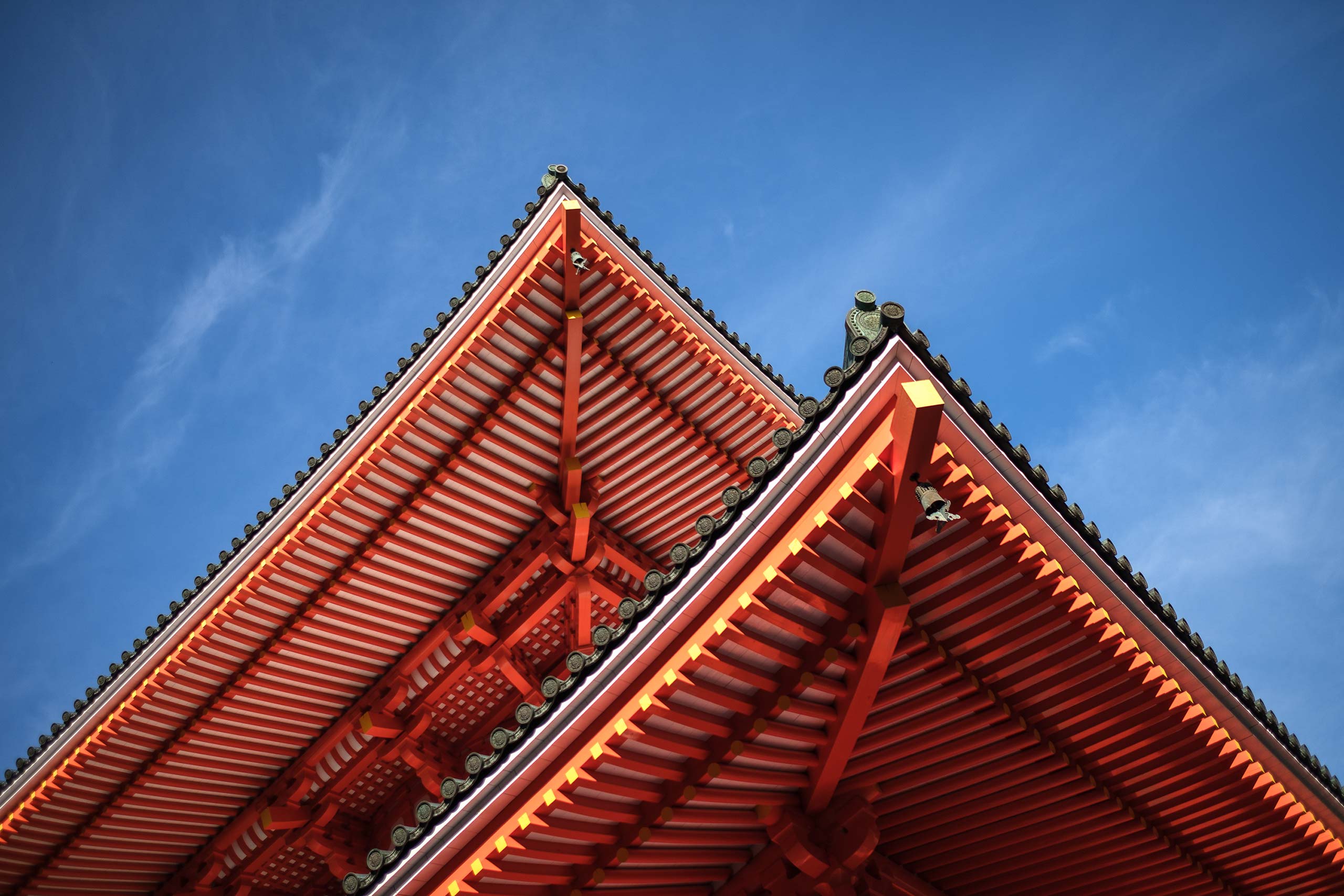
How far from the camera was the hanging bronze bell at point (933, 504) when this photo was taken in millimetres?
5910

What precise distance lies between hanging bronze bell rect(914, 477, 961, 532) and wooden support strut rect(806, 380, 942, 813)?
0.14 meters

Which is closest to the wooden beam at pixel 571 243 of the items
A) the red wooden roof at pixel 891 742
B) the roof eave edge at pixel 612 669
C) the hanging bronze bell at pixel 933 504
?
the roof eave edge at pixel 612 669

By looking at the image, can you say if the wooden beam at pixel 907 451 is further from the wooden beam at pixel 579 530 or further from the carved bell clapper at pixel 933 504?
the wooden beam at pixel 579 530

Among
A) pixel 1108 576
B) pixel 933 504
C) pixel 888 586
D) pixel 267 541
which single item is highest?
pixel 267 541

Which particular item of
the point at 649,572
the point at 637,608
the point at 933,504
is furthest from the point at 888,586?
the point at 649,572

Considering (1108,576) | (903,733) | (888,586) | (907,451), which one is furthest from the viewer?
(903,733)

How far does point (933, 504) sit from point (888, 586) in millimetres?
1016

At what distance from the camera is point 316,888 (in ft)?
46.5

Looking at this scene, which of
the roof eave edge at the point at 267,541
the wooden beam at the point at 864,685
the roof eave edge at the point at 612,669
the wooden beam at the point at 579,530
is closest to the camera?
the roof eave edge at the point at 612,669

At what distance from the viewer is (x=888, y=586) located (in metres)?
6.73

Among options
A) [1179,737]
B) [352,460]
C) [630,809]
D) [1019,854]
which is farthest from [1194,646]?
[352,460]

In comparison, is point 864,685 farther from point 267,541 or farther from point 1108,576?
point 267,541

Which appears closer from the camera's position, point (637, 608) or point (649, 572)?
point (637, 608)

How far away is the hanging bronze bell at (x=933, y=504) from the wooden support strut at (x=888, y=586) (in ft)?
0.47
